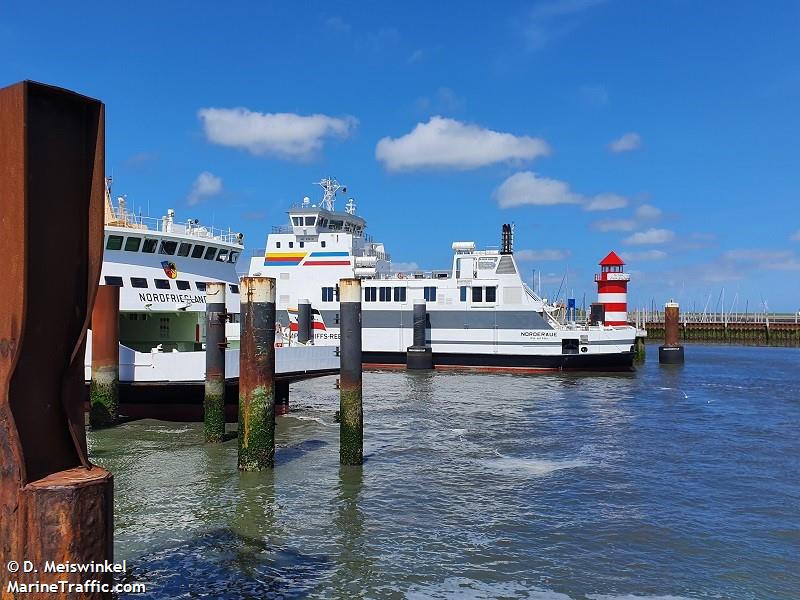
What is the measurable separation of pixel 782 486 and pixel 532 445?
17.6 ft

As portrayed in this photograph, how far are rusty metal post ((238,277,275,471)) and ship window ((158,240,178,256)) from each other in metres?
13.0

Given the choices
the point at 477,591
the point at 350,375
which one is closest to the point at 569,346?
the point at 350,375

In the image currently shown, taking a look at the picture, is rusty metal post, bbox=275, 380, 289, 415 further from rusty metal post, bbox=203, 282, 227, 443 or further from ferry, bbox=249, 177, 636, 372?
ferry, bbox=249, 177, 636, 372

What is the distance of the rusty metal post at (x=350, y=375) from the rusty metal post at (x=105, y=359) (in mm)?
6351

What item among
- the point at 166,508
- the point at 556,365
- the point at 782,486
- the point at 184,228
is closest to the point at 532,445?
the point at 782,486

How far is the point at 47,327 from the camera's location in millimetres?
3646

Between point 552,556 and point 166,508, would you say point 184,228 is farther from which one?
point 552,556

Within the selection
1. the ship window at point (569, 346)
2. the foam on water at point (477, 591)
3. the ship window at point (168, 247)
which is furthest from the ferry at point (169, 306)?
the ship window at point (569, 346)

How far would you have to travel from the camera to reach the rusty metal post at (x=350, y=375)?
12.9 metres

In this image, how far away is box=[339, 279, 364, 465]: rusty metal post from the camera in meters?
12.9

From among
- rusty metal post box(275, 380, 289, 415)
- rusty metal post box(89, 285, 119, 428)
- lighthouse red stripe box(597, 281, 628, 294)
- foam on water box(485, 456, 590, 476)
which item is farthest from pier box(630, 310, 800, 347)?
rusty metal post box(89, 285, 119, 428)

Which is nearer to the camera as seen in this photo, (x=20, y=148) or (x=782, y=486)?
(x=20, y=148)

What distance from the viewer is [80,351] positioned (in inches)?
148

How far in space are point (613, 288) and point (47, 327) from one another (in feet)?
121
